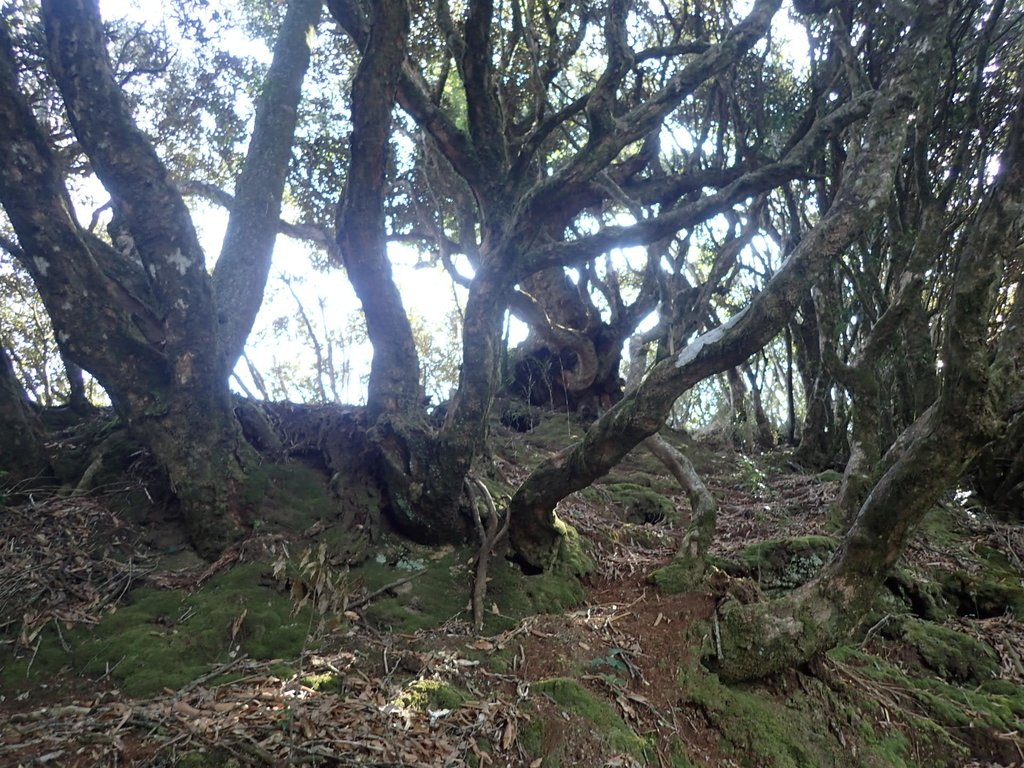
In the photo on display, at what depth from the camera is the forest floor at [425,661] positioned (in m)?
2.93

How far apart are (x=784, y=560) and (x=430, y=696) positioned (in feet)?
13.4

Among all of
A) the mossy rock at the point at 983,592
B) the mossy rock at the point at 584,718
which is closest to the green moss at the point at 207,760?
the mossy rock at the point at 584,718

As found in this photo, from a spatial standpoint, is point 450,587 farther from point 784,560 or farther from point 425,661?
point 784,560

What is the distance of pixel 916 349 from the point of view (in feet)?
24.9

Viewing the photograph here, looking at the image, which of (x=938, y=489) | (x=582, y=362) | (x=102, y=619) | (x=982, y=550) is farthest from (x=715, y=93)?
(x=102, y=619)

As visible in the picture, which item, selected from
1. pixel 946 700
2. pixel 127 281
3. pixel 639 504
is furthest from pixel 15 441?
pixel 946 700

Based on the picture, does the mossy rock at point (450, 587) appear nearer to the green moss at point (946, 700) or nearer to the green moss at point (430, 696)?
the green moss at point (430, 696)

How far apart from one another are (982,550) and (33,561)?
884cm

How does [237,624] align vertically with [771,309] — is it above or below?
below

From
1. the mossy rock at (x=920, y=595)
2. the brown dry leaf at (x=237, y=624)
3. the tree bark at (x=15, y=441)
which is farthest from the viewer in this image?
the mossy rock at (x=920, y=595)

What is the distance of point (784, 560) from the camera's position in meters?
6.02

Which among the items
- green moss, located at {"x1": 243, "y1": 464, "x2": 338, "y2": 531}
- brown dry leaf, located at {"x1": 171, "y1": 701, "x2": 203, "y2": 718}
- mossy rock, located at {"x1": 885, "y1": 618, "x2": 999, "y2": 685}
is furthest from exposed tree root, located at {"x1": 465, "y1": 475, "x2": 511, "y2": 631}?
mossy rock, located at {"x1": 885, "y1": 618, "x2": 999, "y2": 685}

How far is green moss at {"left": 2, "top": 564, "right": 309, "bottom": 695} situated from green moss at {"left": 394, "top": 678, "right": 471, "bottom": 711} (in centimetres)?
89

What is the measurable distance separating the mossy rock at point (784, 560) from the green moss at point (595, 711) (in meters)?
2.71
